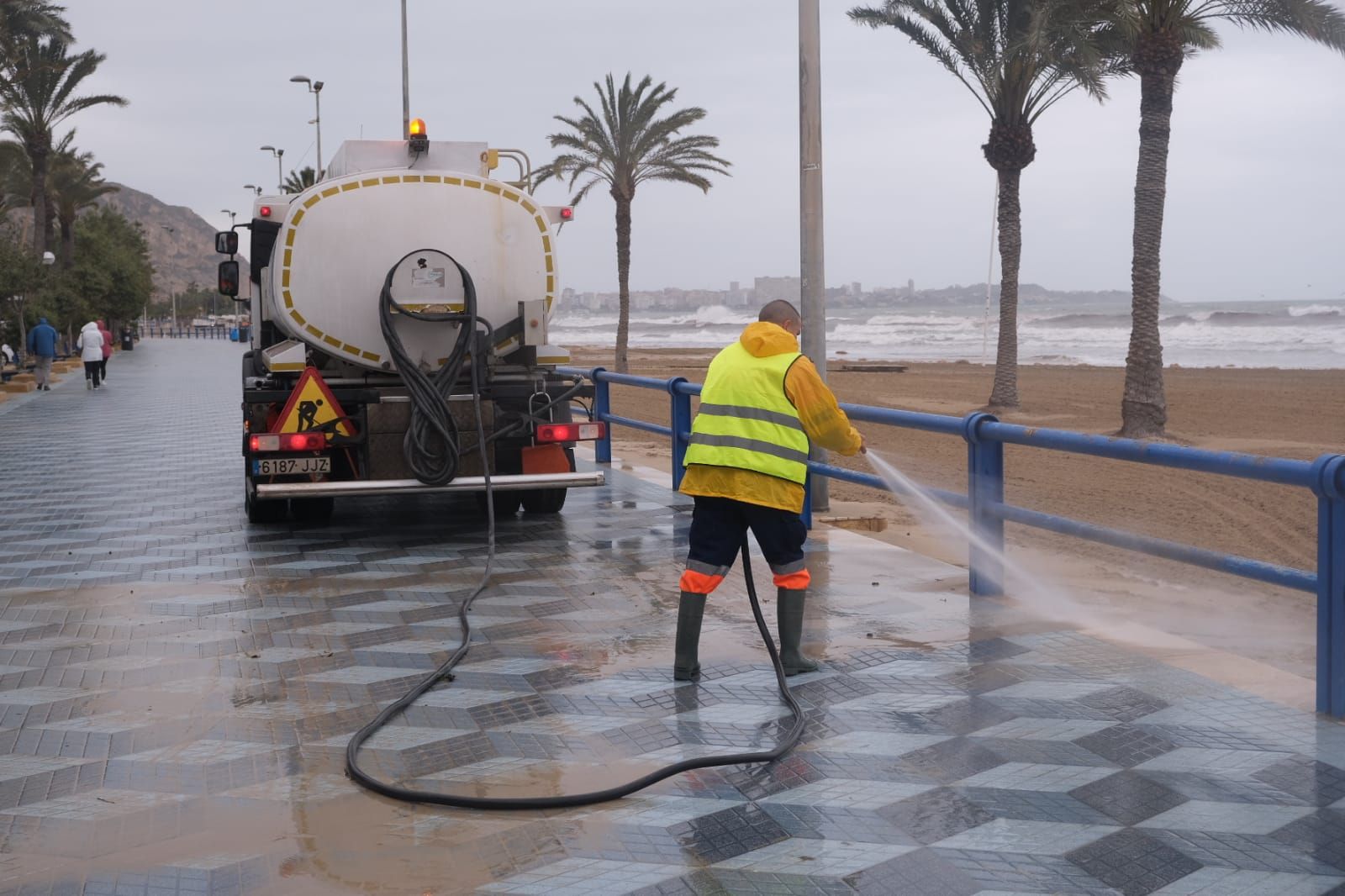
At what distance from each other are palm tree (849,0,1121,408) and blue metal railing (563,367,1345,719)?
729 inches

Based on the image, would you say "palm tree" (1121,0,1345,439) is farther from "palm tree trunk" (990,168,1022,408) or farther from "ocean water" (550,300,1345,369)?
"ocean water" (550,300,1345,369)

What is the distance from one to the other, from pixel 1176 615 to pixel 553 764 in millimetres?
4708

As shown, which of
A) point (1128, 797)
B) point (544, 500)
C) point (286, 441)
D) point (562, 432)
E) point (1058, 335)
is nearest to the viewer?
point (1128, 797)

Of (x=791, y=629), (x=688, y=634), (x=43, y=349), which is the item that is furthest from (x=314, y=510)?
(x=43, y=349)

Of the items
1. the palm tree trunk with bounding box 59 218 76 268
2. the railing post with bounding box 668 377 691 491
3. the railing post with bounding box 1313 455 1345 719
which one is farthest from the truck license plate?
the palm tree trunk with bounding box 59 218 76 268

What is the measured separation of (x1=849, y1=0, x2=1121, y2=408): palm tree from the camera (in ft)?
85.6

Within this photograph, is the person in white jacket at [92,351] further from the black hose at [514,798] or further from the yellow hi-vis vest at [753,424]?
the yellow hi-vis vest at [753,424]

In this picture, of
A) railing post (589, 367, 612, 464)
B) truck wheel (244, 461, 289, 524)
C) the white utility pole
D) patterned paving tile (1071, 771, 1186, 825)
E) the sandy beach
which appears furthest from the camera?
railing post (589, 367, 612, 464)

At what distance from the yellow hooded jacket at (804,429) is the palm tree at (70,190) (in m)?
52.6

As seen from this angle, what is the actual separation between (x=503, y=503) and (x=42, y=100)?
3728 centimetres

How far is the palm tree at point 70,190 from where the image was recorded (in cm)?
5403

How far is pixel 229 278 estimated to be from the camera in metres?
11.9

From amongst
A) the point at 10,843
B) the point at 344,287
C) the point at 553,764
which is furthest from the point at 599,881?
the point at 344,287

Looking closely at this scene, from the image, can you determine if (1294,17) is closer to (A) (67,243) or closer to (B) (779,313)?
(B) (779,313)
